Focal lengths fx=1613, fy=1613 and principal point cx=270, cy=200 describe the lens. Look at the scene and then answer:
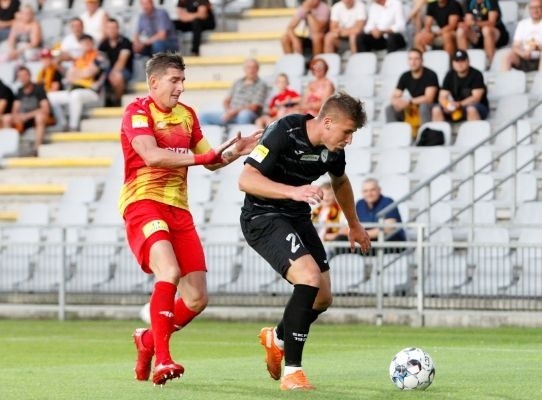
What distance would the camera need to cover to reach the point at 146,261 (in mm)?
11242

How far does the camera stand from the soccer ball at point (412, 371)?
1047cm

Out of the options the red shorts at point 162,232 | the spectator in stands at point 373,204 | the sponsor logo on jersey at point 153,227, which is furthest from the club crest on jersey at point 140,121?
the spectator in stands at point 373,204

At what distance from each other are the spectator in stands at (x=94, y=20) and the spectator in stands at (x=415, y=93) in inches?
281

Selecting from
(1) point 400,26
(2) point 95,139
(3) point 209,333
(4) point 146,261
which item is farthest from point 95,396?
(2) point 95,139

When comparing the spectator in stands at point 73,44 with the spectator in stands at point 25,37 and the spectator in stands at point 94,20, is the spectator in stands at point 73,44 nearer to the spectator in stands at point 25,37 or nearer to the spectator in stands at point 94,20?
the spectator in stands at point 94,20

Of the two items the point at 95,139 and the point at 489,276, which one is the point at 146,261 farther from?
the point at 95,139

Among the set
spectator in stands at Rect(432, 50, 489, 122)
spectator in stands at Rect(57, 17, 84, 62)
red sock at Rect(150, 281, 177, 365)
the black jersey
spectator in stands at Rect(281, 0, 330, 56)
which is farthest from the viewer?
spectator in stands at Rect(57, 17, 84, 62)

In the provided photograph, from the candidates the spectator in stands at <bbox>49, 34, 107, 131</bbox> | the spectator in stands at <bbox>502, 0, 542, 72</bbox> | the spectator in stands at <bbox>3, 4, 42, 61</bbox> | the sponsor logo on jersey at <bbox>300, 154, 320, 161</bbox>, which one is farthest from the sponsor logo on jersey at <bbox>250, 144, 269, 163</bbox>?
the spectator in stands at <bbox>3, 4, 42, 61</bbox>

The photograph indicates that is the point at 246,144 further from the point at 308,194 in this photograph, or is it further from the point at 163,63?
the point at 308,194

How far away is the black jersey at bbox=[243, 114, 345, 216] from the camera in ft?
34.9

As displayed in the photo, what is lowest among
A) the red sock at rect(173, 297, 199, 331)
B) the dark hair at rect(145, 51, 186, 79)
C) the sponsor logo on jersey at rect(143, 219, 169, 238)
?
the red sock at rect(173, 297, 199, 331)

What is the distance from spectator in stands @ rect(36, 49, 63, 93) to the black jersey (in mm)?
16816

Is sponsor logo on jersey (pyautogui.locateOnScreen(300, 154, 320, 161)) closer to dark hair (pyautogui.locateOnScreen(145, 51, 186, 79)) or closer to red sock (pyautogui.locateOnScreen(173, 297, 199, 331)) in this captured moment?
dark hair (pyautogui.locateOnScreen(145, 51, 186, 79))

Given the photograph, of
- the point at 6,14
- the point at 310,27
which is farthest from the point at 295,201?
the point at 6,14
